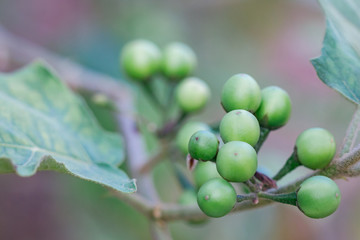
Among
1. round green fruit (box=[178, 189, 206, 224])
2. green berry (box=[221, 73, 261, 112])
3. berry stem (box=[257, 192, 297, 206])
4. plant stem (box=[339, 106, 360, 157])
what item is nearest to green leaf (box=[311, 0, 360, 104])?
plant stem (box=[339, 106, 360, 157])

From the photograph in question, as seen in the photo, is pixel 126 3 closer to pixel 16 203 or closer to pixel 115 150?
pixel 16 203

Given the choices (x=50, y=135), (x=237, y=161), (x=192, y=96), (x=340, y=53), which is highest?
(x=340, y=53)

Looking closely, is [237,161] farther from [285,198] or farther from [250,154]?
[285,198]

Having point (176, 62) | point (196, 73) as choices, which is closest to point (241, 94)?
point (176, 62)

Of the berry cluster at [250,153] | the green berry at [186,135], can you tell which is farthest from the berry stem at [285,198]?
the green berry at [186,135]

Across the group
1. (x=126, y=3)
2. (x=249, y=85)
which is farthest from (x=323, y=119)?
(x=249, y=85)

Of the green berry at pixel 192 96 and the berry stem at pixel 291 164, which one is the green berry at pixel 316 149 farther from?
the green berry at pixel 192 96
